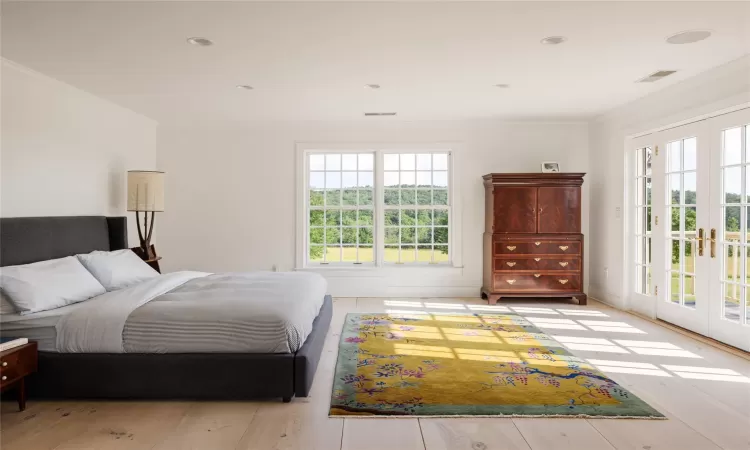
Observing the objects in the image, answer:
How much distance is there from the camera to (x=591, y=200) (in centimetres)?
669

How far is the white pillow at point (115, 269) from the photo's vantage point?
13.2 feet

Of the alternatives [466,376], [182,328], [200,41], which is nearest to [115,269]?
[182,328]

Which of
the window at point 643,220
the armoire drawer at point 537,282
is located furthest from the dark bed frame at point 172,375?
the window at point 643,220

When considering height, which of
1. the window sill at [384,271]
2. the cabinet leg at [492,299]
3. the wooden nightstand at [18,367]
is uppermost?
the window sill at [384,271]

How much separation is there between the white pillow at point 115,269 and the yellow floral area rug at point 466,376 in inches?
74.0

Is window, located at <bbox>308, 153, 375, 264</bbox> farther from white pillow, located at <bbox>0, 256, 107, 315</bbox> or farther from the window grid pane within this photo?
white pillow, located at <bbox>0, 256, 107, 315</bbox>

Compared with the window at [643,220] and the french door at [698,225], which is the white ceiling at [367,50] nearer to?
the french door at [698,225]

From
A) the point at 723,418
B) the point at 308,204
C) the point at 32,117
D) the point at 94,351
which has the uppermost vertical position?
the point at 32,117

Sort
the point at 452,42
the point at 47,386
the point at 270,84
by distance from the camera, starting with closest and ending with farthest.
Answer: the point at 47,386, the point at 452,42, the point at 270,84

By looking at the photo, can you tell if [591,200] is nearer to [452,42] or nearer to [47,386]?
[452,42]

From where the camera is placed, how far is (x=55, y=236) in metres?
4.25

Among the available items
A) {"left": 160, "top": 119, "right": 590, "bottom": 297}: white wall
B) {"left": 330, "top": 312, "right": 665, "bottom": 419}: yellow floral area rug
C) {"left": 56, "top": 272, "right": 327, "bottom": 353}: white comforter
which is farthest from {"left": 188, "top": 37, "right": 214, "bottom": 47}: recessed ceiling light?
{"left": 160, "top": 119, "right": 590, "bottom": 297}: white wall

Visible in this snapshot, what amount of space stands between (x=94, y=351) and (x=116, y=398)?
33 centimetres

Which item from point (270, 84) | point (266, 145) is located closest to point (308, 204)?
point (266, 145)
